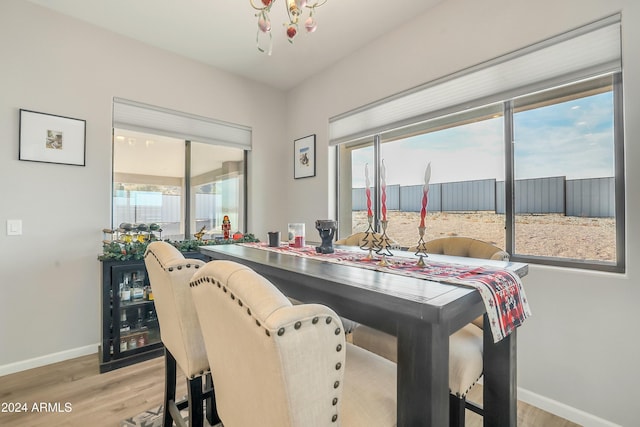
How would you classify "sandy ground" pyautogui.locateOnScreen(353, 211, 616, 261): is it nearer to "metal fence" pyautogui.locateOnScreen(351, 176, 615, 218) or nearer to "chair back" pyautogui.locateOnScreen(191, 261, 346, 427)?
"metal fence" pyautogui.locateOnScreen(351, 176, 615, 218)

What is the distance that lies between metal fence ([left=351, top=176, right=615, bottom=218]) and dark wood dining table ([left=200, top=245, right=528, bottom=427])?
3.10ft

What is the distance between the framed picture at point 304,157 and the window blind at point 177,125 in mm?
598

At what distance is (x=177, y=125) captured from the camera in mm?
3033

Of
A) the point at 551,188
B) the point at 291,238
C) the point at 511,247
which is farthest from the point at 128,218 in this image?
the point at 551,188

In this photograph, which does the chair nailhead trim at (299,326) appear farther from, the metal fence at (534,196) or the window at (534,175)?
the metal fence at (534,196)

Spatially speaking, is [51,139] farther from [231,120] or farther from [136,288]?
[231,120]

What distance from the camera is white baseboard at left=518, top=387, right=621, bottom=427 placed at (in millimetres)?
1597

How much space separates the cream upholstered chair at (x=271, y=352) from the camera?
1.93 feet

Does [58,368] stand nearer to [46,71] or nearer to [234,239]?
[234,239]

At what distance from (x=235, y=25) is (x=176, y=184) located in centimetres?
164

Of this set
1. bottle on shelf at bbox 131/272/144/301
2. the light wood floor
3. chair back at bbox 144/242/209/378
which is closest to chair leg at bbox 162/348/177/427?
chair back at bbox 144/242/209/378

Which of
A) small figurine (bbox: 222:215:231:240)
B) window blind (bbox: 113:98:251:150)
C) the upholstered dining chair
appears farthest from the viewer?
small figurine (bbox: 222:215:231:240)

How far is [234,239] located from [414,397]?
2545mm

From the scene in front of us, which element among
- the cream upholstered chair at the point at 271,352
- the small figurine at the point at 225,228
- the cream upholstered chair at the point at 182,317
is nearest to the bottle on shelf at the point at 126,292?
the small figurine at the point at 225,228
